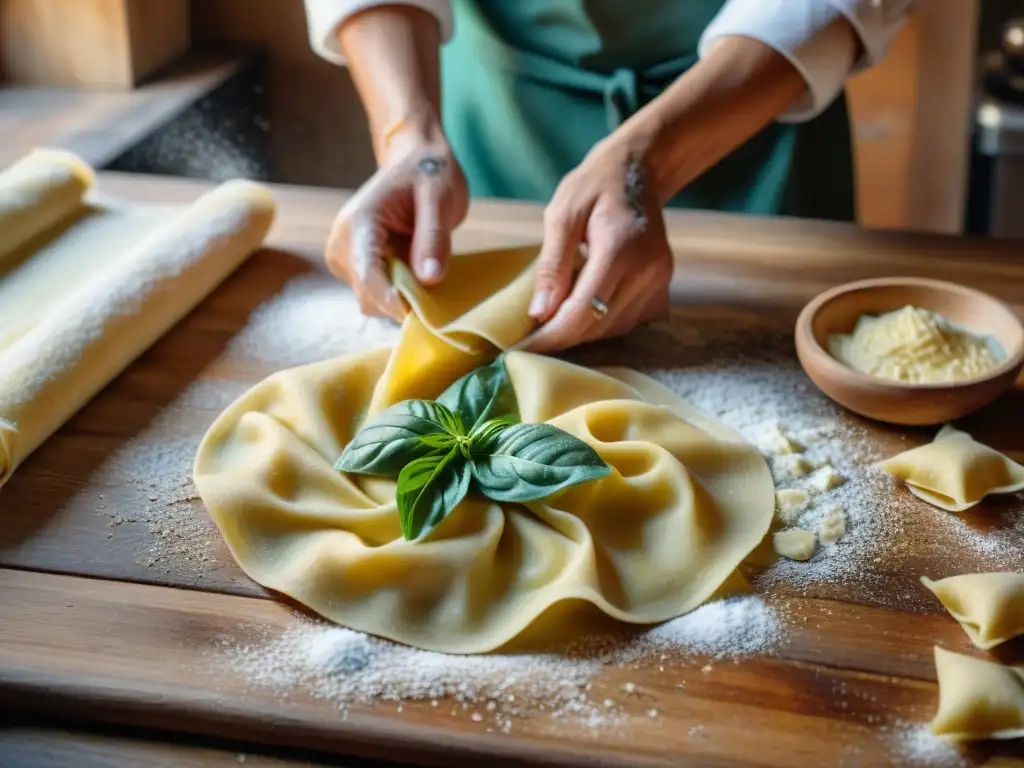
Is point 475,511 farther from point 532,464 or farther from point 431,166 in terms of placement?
point 431,166

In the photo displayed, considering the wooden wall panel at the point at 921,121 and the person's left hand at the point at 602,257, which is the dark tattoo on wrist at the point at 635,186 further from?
the wooden wall panel at the point at 921,121

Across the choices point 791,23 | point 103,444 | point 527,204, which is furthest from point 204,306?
point 791,23

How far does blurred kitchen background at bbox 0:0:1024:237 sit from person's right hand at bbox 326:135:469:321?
76 cm

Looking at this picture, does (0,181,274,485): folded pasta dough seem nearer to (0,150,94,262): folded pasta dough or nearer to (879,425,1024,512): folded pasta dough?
(0,150,94,262): folded pasta dough

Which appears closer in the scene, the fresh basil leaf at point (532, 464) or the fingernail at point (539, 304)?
the fresh basil leaf at point (532, 464)

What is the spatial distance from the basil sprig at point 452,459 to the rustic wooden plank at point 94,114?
3.23 feet

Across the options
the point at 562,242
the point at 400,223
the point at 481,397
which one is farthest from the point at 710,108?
the point at 481,397

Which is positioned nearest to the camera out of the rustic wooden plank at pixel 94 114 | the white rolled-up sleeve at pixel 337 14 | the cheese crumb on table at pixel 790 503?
the cheese crumb on table at pixel 790 503

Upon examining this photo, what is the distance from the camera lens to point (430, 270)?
112 cm

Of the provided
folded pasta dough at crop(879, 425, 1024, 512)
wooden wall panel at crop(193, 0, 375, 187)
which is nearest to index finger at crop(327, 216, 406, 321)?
folded pasta dough at crop(879, 425, 1024, 512)

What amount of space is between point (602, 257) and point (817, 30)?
407 millimetres

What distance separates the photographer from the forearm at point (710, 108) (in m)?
1.21

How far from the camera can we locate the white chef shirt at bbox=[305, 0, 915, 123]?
Answer: 122 cm

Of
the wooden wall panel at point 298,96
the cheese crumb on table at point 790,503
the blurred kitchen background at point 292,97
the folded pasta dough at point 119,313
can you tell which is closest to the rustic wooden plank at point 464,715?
the cheese crumb on table at point 790,503
